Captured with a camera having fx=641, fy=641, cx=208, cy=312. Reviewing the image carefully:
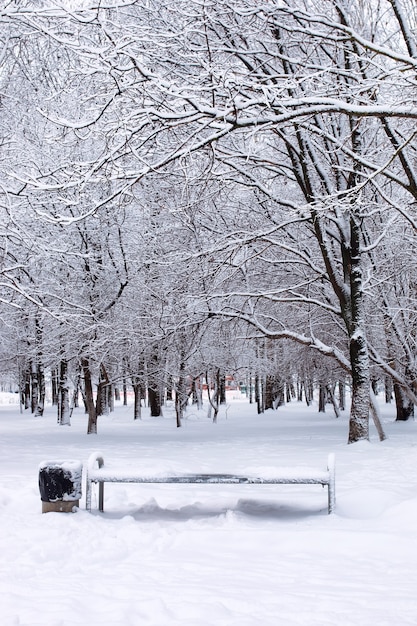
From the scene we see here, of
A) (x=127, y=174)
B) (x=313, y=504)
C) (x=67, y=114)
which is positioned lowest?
(x=313, y=504)

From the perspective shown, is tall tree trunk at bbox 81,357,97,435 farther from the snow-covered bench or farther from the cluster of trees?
the snow-covered bench

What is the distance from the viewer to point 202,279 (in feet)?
47.1

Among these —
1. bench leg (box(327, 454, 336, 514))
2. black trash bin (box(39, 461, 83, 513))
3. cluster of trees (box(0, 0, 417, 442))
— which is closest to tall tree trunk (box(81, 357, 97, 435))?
cluster of trees (box(0, 0, 417, 442))

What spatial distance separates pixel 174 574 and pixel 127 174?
11.9 ft

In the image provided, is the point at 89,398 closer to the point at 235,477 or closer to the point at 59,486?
the point at 59,486

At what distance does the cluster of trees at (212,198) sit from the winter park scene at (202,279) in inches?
3.5

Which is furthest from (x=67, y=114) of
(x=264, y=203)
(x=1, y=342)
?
(x=1, y=342)

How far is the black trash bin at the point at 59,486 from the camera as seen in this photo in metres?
6.09

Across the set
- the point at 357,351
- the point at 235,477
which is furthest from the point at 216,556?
the point at 357,351

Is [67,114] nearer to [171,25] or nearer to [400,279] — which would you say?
[171,25]

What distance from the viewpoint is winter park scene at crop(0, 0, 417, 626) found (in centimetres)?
435

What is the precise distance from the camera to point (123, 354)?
18438 millimetres

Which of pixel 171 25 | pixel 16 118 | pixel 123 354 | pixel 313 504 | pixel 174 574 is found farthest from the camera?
pixel 123 354

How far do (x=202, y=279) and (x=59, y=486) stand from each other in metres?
8.71
